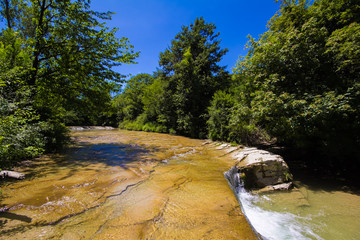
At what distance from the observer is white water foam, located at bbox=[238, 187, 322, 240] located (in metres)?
2.55

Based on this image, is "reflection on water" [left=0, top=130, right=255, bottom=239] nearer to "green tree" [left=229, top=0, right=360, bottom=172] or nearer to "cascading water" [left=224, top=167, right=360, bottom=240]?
"cascading water" [left=224, top=167, right=360, bottom=240]

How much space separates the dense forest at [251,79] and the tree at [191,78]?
503cm

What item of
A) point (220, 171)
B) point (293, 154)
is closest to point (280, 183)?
point (220, 171)

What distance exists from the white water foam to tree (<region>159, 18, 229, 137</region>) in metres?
11.2

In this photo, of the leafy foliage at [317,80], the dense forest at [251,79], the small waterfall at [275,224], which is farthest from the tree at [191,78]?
the small waterfall at [275,224]

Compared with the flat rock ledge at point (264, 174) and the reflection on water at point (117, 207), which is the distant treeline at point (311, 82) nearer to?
the flat rock ledge at point (264, 174)

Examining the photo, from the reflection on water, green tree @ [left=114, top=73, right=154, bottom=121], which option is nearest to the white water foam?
the reflection on water

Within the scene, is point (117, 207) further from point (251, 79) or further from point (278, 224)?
point (251, 79)

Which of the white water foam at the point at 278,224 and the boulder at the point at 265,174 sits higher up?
the boulder at the point at 265,174

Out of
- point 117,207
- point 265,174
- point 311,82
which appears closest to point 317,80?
point 311,82

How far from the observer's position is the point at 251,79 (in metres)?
7.45

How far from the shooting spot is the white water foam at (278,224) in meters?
2.55

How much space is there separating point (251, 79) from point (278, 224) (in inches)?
261

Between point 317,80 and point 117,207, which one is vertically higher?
point 317,80
